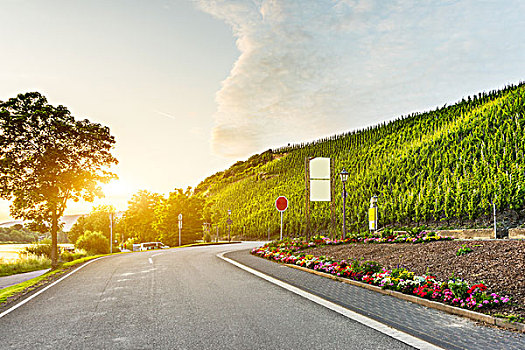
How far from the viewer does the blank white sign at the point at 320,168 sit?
21.0 meters

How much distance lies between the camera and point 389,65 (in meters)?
21.0

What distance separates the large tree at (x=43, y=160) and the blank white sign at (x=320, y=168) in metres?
15.5

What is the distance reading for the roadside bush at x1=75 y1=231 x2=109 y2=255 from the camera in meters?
47.0

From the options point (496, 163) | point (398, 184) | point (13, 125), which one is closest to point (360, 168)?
point (398, 184)

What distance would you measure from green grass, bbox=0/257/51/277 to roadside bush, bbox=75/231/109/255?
12.6 metres

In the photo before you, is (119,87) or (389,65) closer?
(119,87)

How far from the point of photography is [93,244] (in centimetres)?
4747

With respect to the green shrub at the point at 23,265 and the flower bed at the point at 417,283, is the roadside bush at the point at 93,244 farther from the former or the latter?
the flower bed at the point at 417,283

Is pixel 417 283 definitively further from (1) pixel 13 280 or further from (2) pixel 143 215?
(2) pixel 143 215

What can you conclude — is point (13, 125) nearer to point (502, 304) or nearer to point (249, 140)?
point (249, 140)

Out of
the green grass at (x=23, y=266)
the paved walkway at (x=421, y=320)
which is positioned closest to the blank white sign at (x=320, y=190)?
the paved walkway at (x=421, y=320)

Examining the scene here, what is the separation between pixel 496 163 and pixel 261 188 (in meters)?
51.6

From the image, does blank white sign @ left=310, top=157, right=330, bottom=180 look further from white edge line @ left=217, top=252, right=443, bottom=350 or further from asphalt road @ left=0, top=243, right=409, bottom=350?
white edge line @ left=217, top=252, right=443, bottom=350

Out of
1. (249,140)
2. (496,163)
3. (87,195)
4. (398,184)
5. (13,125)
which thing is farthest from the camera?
(249,140)
